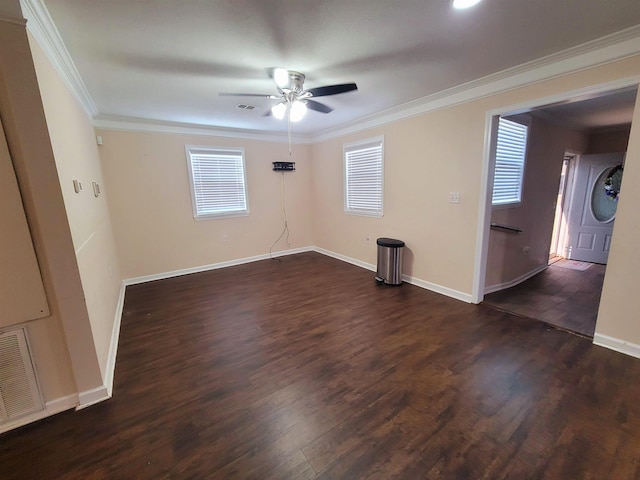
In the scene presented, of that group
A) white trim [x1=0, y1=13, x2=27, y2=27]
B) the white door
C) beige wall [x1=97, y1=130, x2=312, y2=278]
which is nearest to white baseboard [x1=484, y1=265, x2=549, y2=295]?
the white door

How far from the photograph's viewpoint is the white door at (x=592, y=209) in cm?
482

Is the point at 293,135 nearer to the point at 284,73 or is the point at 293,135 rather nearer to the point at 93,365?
the point at 284,73

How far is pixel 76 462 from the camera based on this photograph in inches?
59.6

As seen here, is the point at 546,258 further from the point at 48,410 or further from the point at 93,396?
the point at 48,410

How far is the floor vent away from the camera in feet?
5.55

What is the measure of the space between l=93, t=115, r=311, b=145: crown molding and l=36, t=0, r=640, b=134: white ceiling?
0.94 metres

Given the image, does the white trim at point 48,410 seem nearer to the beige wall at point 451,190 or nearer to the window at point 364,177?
the beige wall at point 451,190

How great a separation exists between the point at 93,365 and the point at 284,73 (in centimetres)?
288

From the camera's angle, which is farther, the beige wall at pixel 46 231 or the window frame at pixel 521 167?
the window frame at pixel 521 167

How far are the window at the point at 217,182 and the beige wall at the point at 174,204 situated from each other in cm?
11

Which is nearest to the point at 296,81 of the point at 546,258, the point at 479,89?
the point at 479,89

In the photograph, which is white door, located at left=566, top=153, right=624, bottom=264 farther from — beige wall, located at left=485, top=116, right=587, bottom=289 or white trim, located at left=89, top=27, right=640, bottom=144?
white trim, located at left=89, top=27, right=640, bottom=144

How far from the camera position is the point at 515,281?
13.6ft

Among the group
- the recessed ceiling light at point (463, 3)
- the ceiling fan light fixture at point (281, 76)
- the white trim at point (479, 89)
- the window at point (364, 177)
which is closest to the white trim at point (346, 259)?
the window at point (364, 177)
